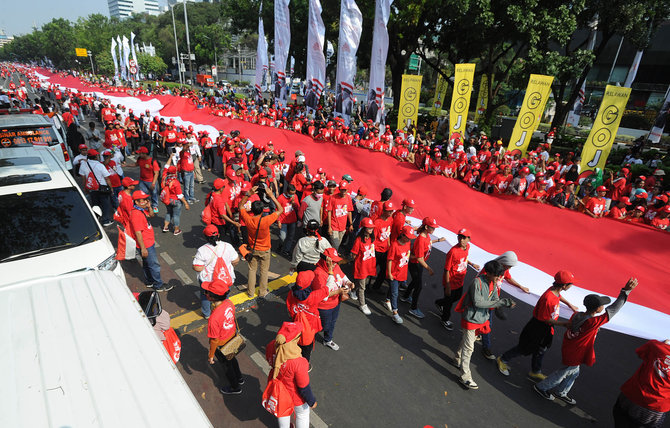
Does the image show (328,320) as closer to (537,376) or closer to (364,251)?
(364,251)

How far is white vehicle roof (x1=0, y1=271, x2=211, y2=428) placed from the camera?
70.5 inches

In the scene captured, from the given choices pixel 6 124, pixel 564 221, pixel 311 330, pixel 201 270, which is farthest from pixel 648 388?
pixel 6 124

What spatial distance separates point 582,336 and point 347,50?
13133mm

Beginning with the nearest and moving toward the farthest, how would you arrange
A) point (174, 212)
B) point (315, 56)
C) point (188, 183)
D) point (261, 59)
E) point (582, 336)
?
point (582, 336)
point (174, 212)
point (188, 183)
point (315, 56)
point (261, 59)

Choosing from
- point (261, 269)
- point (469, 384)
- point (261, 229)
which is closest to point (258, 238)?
point (261, 229)

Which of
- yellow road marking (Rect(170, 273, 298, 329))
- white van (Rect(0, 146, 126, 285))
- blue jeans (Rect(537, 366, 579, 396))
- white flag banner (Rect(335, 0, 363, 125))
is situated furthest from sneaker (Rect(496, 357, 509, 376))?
white flag banner (Rect(335, 0, 363, 125))

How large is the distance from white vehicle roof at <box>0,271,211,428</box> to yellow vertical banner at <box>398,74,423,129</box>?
13284 millimetres

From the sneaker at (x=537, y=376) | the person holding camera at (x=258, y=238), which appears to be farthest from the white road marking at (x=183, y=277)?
the sneaker at (x=537, y=376)

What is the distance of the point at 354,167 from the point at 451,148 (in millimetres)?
6038

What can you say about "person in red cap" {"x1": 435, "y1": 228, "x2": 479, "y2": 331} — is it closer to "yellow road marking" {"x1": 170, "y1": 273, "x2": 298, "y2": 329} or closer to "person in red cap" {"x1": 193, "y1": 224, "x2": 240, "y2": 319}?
"yellow road marking" {"x1": 170, "y1": 273, "x2": 298, "y2": 329}

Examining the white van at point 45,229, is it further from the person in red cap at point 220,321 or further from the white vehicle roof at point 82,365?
the white vehicle roof at point 82,365

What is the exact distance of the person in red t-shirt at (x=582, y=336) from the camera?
160 inches

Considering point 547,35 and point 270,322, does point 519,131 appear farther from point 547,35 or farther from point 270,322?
point 270,322

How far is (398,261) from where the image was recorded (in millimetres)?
5648
